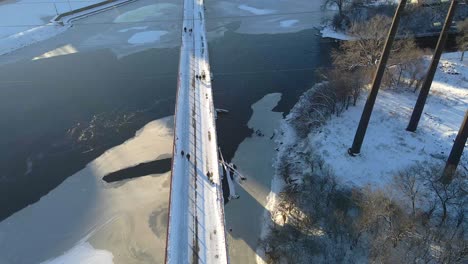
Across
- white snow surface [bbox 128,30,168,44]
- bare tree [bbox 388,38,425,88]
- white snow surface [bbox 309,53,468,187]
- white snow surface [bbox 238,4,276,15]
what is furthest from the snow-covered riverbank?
white snow surface [bbox 238,4,276,15]

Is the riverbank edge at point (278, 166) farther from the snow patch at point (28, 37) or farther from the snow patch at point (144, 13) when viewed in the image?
the snow patch at point (28, 37)

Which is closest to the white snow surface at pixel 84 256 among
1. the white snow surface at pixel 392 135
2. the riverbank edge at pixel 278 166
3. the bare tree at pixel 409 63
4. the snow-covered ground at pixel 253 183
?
the snow-covered ground at pixel 253 183

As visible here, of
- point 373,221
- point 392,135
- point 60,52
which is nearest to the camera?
point 373,221

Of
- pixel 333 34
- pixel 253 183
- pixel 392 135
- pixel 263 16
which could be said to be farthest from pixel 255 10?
pixel 253 183

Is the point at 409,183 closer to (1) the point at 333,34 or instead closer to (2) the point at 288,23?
(1) the point at 333,34

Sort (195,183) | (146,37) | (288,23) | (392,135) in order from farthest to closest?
(288,23) → (146,37) → (392,135) → (195,183)
